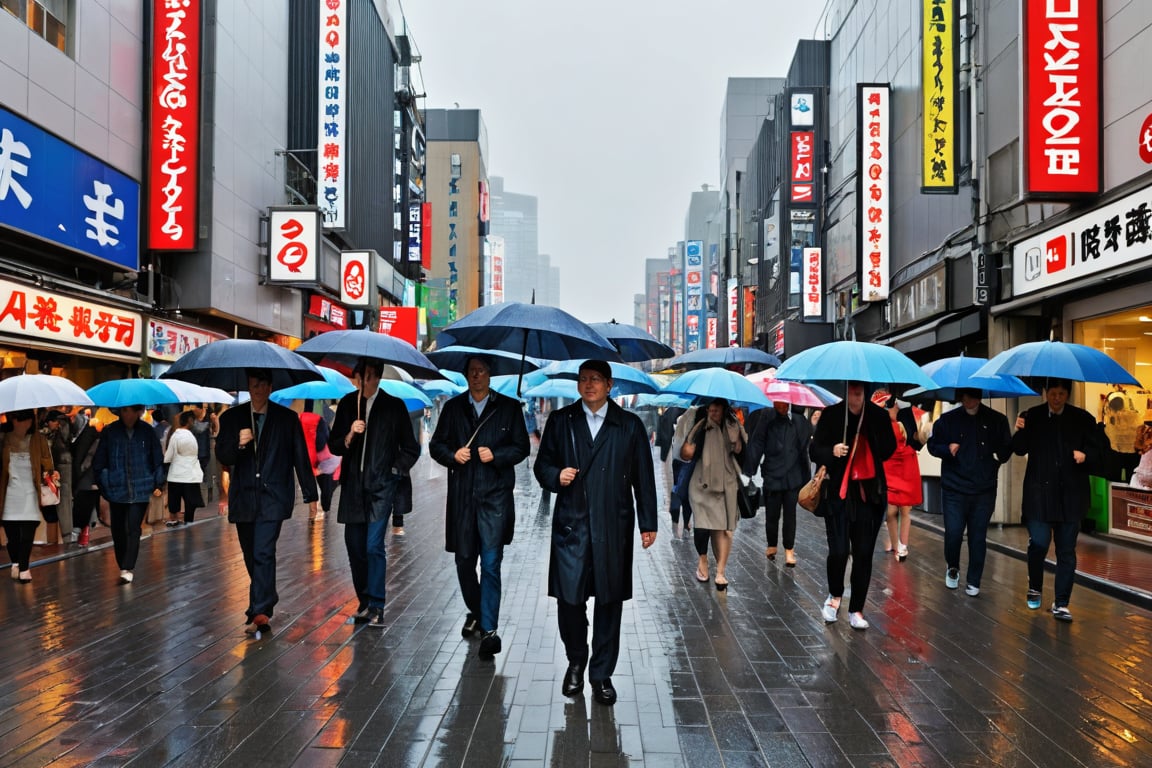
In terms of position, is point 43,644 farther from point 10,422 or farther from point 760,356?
point 760,356

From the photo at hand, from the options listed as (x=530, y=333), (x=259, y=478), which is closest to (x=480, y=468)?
(x=530, y=333)

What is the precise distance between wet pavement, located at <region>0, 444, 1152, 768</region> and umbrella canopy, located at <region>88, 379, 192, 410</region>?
1.70 metres

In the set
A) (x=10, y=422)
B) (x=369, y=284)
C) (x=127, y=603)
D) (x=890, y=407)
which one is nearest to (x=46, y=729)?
(x=127, y=603)

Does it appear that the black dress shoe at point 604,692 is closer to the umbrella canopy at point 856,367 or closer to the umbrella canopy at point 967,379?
the umbrella canopy at point 856,367

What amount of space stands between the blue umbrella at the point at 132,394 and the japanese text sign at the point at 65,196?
154 inches

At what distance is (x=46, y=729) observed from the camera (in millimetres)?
4703

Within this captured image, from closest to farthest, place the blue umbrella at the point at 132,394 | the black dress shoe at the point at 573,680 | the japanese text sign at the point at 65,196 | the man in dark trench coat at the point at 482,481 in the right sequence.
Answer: the black dress shoe at the point at 573,680 → the man in dark trench coat at the point at 482,481 → the blue umbrella at the point at 132,394 → the japanese text sign at the point at 65,196

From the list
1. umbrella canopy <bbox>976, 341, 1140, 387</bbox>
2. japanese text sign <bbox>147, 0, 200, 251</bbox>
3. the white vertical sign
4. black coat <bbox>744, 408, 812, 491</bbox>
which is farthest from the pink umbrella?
the white vertical sign

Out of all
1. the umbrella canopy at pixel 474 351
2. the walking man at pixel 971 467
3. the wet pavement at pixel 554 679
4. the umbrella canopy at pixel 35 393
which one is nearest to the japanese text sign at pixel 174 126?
the umbrella canopy at pixel 35 393

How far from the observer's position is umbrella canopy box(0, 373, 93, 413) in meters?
7.79

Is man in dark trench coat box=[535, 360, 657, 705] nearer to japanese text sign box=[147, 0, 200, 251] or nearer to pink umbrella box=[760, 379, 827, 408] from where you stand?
pink umbrella box=[760, 379, 827, 408]

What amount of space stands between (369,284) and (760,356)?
69.2 feet

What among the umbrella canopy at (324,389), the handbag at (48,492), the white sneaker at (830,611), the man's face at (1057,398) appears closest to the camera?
the white sneaker at (830,611)

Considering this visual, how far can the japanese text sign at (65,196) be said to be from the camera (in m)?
11.8
